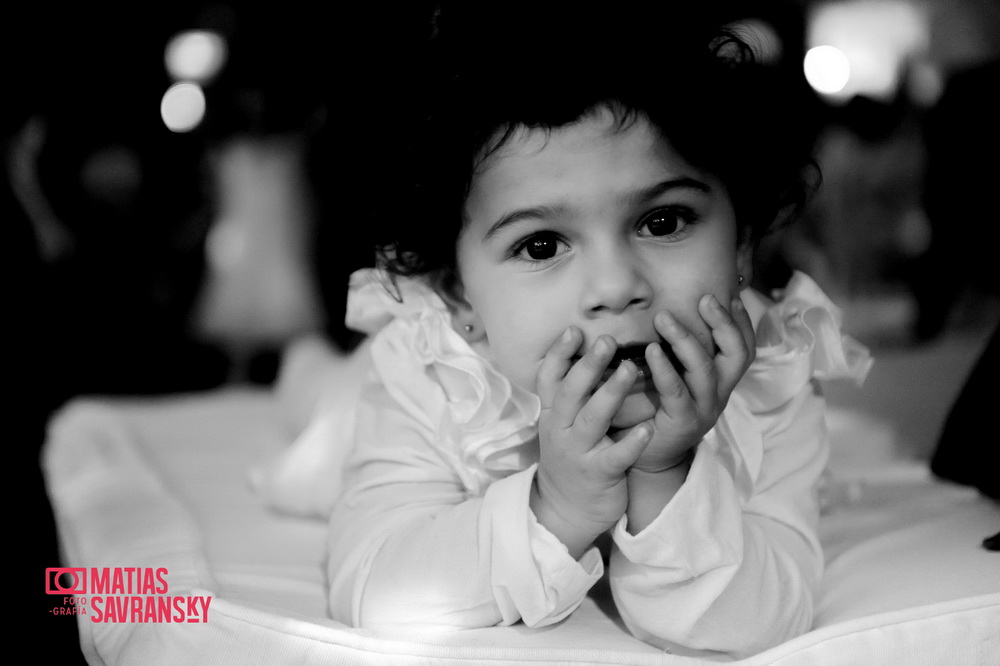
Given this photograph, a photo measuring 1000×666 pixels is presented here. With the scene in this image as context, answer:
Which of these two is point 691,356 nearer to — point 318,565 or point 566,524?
point 566,524

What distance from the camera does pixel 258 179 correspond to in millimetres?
2682

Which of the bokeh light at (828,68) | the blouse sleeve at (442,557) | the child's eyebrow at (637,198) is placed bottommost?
the blouse sleeve at (442,557)

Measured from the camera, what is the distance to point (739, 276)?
0.85m

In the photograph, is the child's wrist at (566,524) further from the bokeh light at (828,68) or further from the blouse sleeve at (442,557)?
the bokeh light at (828,68)

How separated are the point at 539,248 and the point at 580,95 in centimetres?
13

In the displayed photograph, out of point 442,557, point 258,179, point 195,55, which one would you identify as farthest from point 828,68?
point 442,557

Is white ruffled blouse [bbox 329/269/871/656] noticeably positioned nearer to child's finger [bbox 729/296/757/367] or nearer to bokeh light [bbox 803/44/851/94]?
child's finger [bbox 729/296/757/367]

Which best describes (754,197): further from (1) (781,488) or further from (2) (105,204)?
(2) (105,204)

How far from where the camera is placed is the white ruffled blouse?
0.69 m

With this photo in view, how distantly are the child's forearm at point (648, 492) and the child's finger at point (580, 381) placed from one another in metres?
0.07

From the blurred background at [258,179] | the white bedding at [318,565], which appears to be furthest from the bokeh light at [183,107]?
the white bedding at [318,565]

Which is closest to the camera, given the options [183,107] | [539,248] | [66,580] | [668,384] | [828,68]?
[668,384]

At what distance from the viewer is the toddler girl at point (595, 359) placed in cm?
68

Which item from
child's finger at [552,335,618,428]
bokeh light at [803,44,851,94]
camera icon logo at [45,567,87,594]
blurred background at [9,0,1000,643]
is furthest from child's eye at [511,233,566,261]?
bokeh light at [803,44,851,94]
